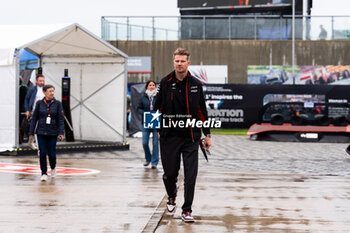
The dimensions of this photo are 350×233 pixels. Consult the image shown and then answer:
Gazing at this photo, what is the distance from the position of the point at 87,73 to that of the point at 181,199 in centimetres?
960

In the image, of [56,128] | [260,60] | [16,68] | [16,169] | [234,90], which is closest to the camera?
[56,128]

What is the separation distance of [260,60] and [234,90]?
9.65m

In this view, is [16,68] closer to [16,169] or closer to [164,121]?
[16,169]

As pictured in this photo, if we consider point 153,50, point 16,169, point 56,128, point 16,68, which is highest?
point 153,50

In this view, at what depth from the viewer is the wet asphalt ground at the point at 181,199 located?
6.23m

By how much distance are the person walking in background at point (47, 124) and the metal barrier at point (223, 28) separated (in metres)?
24.7

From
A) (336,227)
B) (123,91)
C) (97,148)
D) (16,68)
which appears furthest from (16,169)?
(336,227)

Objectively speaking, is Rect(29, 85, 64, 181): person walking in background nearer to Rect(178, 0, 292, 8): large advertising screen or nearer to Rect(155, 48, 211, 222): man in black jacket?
Rect(155, 48, 211, 222): man in black jacket

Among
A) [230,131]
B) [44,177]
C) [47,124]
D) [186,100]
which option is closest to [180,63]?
[186,100]

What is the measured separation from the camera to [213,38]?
113 feet

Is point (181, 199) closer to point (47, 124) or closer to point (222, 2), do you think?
point (47, 124)

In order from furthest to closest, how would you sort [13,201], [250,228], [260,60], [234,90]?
[260,60] → [234,90] → [13,201] → [250,228]

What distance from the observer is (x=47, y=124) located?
9664 mm

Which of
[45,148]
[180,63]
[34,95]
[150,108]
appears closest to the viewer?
[180,63]
